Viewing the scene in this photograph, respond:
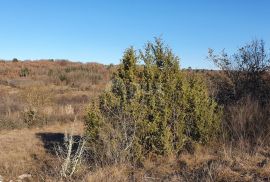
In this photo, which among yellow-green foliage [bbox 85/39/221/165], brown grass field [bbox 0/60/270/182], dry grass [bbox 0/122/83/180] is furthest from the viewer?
dry grass [bbox 0/122/83/180]

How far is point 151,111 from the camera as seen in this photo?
9461 millimetres

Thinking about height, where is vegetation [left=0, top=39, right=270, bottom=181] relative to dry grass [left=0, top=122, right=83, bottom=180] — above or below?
above

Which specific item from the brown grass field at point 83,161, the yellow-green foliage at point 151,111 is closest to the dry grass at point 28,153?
the brown grass field at point 83,161

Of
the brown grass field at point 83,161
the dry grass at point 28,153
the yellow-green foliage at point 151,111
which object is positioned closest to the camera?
the brown grass field at point 83,161

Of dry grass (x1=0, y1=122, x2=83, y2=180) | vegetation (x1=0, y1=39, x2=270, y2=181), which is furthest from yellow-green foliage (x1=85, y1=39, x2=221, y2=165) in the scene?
dry grass (x1=0, y1=122, x2=83, y2=180)

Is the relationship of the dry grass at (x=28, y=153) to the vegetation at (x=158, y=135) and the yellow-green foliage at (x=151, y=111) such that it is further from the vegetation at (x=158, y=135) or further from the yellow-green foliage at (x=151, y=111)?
the yellow-green foliage at (x=151, y=111)

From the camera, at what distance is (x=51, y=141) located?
566 inches

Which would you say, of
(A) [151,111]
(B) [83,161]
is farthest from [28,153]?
(A) [151,111]

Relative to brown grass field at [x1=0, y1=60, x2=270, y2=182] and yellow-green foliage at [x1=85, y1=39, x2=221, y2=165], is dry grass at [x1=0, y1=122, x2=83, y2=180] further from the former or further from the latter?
yellow-green foliage at [x1=85, y1=39, x2=221, y2=165]

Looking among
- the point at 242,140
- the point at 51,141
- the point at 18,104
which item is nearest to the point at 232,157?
the point at 242,140

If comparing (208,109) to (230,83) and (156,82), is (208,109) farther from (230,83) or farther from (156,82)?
(230,83)

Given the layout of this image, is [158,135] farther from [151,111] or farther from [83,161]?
[83,161]

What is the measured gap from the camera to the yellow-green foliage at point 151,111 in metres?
9.29

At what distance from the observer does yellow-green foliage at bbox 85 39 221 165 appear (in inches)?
366
